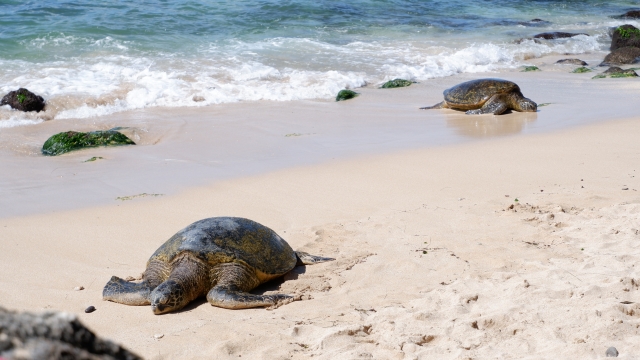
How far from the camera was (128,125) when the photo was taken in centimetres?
988

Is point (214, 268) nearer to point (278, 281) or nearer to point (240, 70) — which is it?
point (278, 281)

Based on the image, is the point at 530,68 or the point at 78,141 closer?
the point at 78,141

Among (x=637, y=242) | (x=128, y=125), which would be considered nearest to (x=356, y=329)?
(x=637, y=242)

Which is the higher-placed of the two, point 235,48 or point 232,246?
point 232,246

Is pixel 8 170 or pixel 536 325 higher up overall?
pixel 536 325

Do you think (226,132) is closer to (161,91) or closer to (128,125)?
(128,125)

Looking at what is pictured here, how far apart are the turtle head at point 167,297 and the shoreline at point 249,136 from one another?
235cm

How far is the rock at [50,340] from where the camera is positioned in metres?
1.03

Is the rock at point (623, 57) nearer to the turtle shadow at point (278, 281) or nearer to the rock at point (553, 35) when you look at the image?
the rock at point (553, 35)

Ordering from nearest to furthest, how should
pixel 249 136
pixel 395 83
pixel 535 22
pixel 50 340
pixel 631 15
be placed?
pixel 50 340, pixel 249 136, pixel 395 83, pixel 535 22, pixel 631 15

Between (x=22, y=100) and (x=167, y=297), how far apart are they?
315 inches

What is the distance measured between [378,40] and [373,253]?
14202 millimetres

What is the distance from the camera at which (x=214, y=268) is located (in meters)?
4.33

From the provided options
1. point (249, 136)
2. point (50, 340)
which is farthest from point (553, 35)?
point (50, 340)
